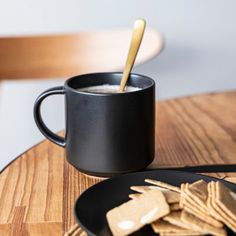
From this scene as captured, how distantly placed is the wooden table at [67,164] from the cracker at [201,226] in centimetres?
14

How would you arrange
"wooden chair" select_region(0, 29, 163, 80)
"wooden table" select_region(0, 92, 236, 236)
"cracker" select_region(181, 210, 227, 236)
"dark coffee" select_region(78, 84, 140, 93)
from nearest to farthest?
"cracker" select_region(181, 210, 227, 236) → "wooden table" select_region(0, 92, 236, 236) → "dark coffee" select_region(78, 84, 140, 93) → "wooden chair" select_region(0, 29, 163, 80)

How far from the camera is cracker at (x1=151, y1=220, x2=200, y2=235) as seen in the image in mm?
441

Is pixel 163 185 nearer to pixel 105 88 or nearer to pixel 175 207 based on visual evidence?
pixel 175 207

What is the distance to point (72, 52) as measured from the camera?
1421mm

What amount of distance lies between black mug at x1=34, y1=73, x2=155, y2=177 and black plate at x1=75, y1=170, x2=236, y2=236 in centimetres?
4

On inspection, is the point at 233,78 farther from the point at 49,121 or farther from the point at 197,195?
the point at 197,195

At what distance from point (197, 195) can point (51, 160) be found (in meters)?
0.30

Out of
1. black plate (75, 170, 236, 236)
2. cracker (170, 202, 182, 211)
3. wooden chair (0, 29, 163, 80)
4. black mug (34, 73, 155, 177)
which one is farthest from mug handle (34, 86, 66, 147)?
wooden chair (0, 29, 163, 80)

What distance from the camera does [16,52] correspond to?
1.39 meters

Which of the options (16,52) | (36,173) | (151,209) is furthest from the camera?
(16,52)

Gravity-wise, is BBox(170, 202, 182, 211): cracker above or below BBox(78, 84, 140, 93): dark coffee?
below

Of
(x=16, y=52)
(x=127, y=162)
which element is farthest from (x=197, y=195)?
(x=16, y=52)

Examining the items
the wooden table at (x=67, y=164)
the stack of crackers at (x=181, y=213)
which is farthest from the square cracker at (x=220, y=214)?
the wooden table at (x=67, y=164)

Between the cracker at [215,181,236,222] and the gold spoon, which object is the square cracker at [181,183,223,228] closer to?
the cracker at [215,181,236,222]
